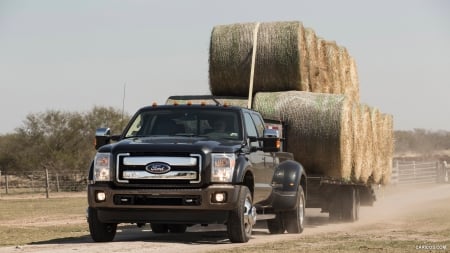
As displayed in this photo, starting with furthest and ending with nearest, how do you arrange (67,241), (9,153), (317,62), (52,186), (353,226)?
1. (9,153)
2. (52,186)
3. (317,62)
4. (353,226)
5. (67,241)

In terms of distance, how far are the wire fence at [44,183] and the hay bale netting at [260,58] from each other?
24247 millimetres

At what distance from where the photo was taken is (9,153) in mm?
55812

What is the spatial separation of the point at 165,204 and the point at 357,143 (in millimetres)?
6939

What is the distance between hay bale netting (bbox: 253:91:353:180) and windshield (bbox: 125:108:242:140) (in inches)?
148

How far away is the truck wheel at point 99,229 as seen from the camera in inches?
502

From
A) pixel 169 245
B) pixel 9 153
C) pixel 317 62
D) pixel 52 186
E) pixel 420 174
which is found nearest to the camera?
pixel 169 245

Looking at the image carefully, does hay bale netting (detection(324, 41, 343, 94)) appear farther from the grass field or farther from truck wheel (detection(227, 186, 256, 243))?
truck wheel (detection(227, 186, 256, 243))

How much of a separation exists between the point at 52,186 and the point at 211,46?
2633 centimetres

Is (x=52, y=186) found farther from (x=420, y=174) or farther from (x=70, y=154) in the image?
(x=420, y=174)

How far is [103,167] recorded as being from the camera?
41.1ft

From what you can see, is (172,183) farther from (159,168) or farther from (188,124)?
(188,124)

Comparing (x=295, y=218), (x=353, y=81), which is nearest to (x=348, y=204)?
(x=353, y=81)

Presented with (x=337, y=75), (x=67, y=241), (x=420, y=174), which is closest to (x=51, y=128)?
(x=420, y=174)

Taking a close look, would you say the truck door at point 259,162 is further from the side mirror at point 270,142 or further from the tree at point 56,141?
the tree at point 56,141
